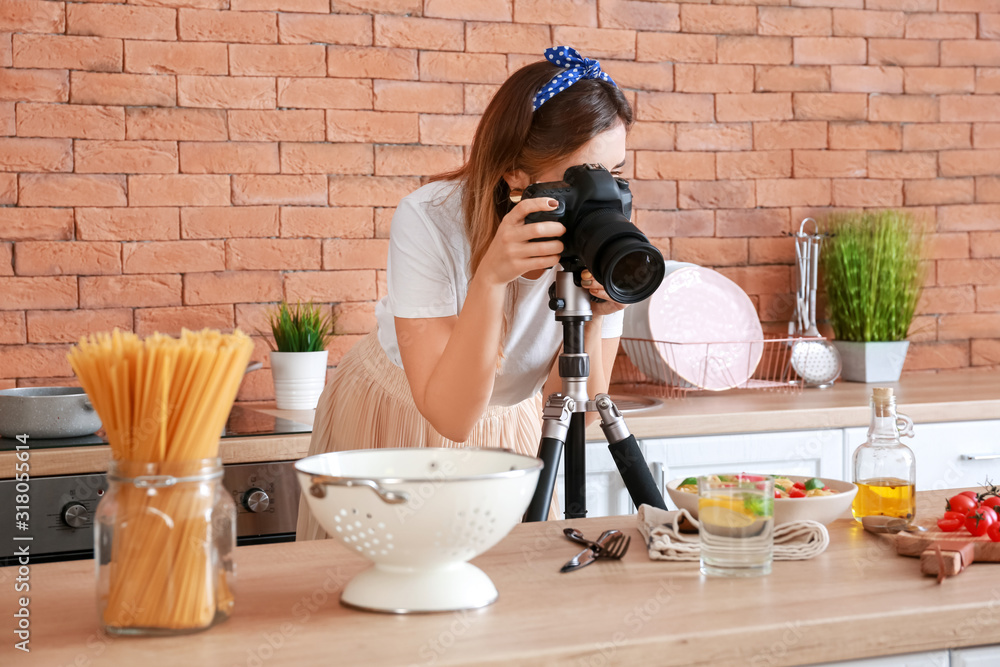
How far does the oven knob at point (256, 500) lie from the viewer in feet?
5.44

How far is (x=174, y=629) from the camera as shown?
2.29ft

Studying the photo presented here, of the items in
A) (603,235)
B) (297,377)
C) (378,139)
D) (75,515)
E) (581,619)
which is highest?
(378,139)

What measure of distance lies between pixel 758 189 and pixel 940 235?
56 centimetres

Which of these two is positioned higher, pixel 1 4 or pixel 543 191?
pixel 1 4

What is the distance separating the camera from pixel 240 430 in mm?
1724

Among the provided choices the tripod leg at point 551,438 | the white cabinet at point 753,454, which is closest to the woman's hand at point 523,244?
the tripod leg at point 551,438

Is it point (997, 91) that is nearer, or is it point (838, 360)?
point (838, 360)

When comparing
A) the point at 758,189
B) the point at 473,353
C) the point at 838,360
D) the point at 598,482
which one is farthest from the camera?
the point at 758,189

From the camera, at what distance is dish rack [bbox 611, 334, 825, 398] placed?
87.7 inches

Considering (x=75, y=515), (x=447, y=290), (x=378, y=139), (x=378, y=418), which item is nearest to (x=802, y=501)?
(x=447, y=290)

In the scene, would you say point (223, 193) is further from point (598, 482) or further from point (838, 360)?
point (838, 360)

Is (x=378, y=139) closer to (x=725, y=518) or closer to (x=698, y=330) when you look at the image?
(x=698, y=330)

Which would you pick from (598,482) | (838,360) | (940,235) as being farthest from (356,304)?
(940,235)

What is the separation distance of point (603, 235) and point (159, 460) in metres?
0.48
